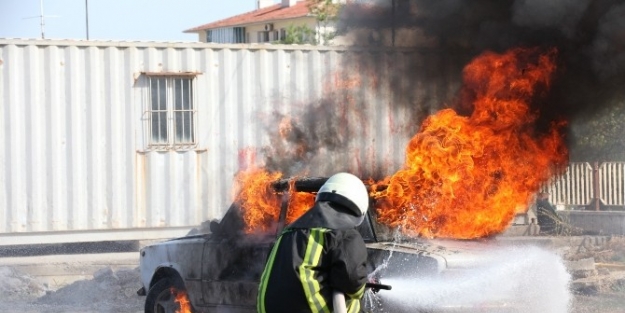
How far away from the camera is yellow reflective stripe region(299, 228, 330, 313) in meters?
4.69

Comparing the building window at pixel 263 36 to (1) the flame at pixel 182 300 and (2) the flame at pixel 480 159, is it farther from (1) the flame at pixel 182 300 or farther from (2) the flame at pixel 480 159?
(1) the flame at pixel 182 300

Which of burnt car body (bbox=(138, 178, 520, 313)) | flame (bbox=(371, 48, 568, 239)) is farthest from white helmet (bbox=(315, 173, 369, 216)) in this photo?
flame (bbox=(371, 48, 568, 239))

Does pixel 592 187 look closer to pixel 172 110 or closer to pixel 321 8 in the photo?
pixel 172 110

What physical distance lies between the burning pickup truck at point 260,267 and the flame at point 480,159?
16.5 inches

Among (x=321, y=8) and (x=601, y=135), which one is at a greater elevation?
(x=321, y=8)

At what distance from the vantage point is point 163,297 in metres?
9.27

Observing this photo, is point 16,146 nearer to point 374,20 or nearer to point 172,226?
point 172,226

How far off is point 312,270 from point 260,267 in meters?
3.66

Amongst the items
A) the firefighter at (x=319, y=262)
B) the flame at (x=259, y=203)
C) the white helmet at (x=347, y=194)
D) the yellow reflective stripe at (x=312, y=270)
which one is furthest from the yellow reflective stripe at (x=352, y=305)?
the flame at (x=259, y=203)

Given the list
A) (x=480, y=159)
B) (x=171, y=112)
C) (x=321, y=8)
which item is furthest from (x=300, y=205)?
(x=321, y=8)

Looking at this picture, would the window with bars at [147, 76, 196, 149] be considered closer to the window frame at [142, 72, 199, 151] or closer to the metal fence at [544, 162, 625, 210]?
the window frame at [142, 72, 199, 151]

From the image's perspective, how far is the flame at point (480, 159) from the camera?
8219 mm

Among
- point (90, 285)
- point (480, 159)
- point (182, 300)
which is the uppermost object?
point (480, 159)

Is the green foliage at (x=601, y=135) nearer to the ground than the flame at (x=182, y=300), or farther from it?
farther from it
